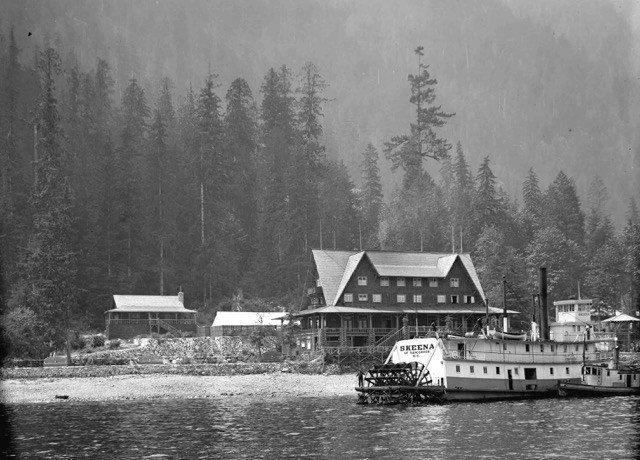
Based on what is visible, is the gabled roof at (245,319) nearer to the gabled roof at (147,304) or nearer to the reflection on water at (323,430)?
the gabled roof at (147,304)

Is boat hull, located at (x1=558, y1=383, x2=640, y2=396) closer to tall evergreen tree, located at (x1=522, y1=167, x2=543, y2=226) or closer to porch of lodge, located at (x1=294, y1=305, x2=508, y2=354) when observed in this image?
porch of lodge, located at (x1=294, y1=305, x2=508, y2=354)

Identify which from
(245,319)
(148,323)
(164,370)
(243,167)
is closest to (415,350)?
(164,370)

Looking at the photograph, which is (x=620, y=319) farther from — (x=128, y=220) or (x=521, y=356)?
(x=128, y=220)

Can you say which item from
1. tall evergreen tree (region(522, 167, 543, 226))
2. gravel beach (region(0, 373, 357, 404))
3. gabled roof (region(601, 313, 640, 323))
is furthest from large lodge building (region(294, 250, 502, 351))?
tall evergreen tree (region(522, 167, 543, 226))

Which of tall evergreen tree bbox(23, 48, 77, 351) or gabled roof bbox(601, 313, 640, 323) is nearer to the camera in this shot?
tall evergreen tree bbox(23, 48, 77, 351)

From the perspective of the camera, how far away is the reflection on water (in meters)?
32.8

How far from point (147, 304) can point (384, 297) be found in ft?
90.8

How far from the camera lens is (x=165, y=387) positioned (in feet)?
202

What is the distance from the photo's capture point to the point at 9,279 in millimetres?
92375

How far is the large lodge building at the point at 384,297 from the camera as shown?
80125mm

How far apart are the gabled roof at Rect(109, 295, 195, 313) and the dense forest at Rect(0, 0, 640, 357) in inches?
206

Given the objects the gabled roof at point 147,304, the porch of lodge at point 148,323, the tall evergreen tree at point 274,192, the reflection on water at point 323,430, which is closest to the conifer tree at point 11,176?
the gabled roof at point 147,304

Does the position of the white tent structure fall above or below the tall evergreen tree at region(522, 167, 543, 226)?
below

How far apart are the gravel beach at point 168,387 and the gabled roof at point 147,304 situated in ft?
81.0
